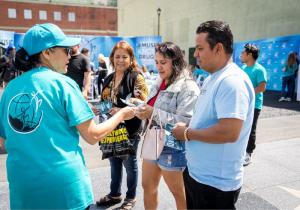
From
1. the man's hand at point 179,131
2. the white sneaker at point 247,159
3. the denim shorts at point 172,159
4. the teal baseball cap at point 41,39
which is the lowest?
the white sneaker at point 247,159

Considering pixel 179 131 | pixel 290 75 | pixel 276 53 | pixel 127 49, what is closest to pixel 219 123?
pixel 179 131

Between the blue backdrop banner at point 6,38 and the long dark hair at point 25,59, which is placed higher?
the blue backdrop banner at point 6,38

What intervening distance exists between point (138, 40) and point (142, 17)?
733 inches

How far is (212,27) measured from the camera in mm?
1760

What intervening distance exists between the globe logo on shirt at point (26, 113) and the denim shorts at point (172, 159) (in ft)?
4.09

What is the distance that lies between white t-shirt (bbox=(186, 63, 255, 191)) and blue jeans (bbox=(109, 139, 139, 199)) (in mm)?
1354

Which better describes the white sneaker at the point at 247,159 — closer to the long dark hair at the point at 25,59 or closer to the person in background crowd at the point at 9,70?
the person in background crowd at the point at 9,70

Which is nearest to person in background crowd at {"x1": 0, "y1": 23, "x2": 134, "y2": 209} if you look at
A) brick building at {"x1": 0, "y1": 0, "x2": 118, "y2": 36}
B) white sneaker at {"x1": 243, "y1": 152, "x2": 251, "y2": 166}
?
white sneaker at {"x1": 243, "y1": 152, "x2": 251, "y2": 166}

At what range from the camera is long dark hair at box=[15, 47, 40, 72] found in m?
1.68

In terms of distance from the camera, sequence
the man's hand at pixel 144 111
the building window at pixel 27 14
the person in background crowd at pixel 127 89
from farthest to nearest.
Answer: the building window at pixel 27 14 < the person in background crowd at pixel 127 89 < the man's hand at pixel 144 111

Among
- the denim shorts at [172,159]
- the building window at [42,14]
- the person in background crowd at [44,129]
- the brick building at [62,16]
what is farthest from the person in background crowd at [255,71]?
the building window at [42,14]

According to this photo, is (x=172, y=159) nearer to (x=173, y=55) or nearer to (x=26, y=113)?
(x=173, y=55)

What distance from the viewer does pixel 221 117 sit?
1.66 metres

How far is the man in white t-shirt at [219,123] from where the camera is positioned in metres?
1.66
